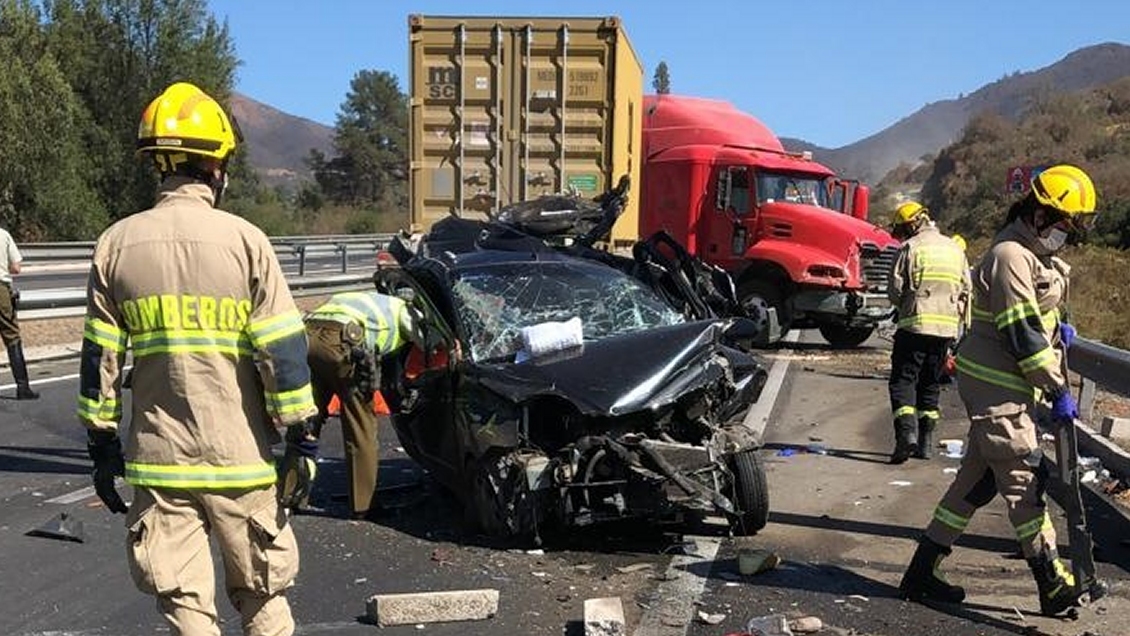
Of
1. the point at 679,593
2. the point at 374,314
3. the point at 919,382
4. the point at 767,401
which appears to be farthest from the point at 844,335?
the point at 679,593

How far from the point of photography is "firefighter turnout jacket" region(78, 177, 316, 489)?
3135 millimetres

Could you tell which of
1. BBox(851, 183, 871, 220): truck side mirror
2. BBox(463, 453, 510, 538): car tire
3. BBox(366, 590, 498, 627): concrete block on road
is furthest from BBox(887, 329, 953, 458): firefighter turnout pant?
BBox(851, 183, 871, 220): truck side mirror

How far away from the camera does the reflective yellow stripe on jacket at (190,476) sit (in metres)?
3.15

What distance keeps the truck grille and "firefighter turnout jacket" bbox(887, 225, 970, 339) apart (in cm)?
619

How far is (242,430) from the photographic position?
323 cm

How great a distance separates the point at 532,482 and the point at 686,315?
1.84m

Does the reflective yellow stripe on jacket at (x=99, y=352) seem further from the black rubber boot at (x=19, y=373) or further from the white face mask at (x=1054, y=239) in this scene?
the black rubber boot at (x=19, y=373)

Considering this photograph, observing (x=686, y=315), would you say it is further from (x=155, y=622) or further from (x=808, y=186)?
(x=808, y=186)

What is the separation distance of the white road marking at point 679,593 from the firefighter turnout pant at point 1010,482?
107 cm

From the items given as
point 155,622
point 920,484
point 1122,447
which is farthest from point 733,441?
point 1122,447

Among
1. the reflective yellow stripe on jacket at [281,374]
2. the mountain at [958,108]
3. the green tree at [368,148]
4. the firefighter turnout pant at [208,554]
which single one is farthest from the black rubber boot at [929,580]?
the mountain at [958,108]

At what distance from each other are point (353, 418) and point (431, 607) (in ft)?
5.89

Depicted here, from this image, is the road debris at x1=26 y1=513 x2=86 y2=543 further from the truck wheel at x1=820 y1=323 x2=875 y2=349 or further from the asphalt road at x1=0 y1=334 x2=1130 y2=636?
the truck wheel at x1=820 y1=323 x2=875 y2=349

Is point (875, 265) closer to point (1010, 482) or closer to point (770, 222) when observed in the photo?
point (770, 222)
